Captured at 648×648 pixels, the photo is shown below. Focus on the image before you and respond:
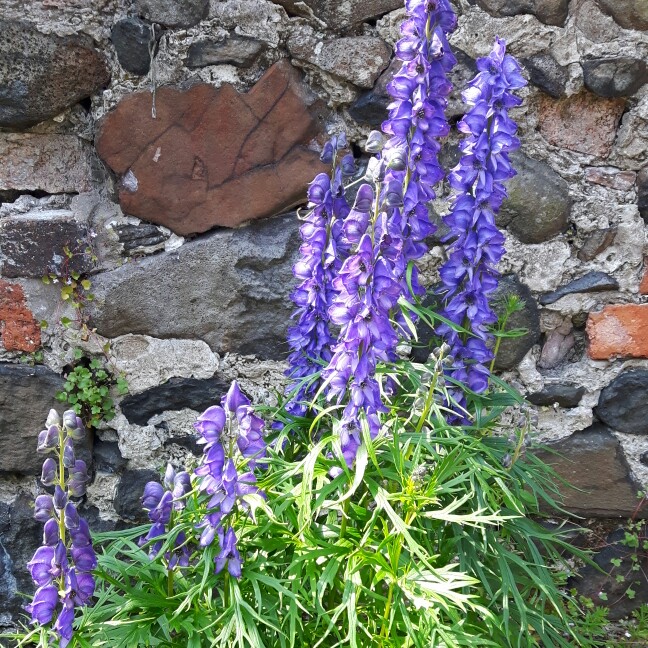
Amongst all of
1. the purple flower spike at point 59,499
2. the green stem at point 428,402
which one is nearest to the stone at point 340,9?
the green stem at point 428,402

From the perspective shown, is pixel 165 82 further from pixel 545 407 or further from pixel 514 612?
pixel 514 612

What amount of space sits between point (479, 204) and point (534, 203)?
17.6 inches

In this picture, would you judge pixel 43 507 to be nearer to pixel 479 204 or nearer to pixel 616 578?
pixel 479 204

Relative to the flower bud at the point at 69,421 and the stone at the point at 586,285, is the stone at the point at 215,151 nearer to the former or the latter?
the stone at the point at 586,285

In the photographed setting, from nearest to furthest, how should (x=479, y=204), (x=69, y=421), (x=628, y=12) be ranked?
(x=69, y=421)
(x=479, y=204)
(x=628, y=12)

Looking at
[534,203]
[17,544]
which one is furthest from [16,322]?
[534,203]

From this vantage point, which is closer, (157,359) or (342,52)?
(342,52)

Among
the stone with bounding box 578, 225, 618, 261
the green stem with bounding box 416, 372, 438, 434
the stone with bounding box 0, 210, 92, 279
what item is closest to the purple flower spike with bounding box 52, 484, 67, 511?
the green stem with bounding box 416, 372, 438, 434

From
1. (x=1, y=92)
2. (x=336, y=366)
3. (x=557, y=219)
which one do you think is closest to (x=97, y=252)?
(x=1, y=92)

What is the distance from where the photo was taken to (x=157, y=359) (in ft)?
7.02

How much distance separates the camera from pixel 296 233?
2.05 metres

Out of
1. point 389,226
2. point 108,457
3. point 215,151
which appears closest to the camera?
point 389,226

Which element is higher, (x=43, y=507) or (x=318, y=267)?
(x=318, y=267)

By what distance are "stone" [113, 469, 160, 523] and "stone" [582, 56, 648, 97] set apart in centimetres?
159
